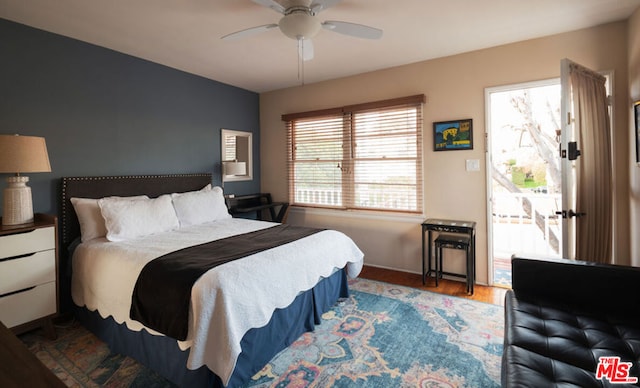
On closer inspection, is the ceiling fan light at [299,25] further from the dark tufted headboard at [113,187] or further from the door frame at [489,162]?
the dark tufted headboard at [113,187]

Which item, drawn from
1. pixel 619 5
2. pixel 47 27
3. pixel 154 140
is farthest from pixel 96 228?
pixel 619 5

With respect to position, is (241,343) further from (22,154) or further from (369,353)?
(22,154)

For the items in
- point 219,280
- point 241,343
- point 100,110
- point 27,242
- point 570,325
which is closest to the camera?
point 570,325

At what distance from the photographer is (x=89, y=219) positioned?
2748mm

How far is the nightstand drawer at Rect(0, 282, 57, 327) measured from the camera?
2.21 m

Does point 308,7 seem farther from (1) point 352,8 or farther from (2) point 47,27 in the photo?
(2) point 47,27

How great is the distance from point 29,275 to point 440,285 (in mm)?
3802

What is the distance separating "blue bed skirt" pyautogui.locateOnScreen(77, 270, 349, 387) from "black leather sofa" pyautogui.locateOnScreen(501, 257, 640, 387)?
1389mm

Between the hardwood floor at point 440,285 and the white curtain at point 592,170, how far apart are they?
3.19ft

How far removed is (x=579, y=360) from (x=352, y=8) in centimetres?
266

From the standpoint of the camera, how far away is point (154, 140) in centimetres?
358

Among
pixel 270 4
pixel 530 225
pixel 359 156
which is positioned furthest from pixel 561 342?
pixel 530 225

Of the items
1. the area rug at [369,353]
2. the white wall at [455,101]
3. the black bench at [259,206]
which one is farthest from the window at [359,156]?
the area rug at [369,353]

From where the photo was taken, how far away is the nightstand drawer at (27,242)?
2.19 m
